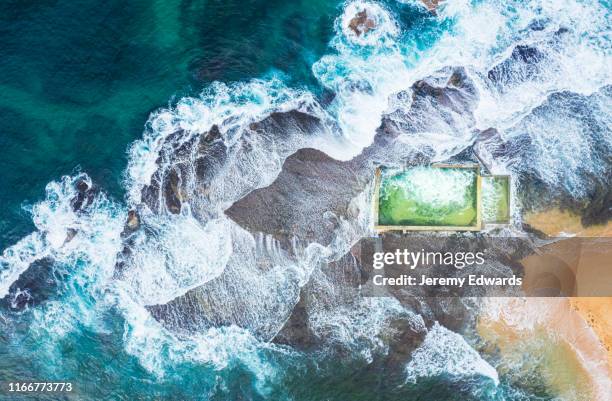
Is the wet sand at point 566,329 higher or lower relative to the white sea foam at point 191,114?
lower

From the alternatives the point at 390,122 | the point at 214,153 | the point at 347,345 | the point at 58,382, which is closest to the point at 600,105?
the point at 390,122

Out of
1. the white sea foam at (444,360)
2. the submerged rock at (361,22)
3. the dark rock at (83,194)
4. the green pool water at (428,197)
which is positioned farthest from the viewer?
the submerged rock at (361,22)

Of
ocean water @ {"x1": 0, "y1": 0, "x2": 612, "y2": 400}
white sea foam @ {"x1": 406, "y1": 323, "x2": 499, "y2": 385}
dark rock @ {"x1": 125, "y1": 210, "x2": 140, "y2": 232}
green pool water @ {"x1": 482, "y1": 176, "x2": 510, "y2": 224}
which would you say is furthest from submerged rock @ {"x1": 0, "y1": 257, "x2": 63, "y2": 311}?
green pool water @ {"x1": 482, "y1": 176, "x2": 510, "y2": 224}

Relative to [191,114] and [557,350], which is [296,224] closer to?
[191,114]

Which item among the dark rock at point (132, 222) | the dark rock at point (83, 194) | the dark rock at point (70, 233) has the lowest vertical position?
the dark rock at point (70, 233)

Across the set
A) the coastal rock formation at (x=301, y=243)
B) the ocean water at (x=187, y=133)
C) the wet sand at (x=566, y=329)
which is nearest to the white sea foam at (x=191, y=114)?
the ocean water at (x=187, y=133)

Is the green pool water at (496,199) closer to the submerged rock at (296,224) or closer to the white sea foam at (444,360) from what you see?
the submerged rock at (296,224)

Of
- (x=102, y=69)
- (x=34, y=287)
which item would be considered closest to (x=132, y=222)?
(x=34, y=287)
